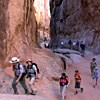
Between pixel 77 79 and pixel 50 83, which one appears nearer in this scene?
pixel 77 79

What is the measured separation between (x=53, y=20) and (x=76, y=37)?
14.0 m

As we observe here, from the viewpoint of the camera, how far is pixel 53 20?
49719mm

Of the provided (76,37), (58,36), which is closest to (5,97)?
(76,37)

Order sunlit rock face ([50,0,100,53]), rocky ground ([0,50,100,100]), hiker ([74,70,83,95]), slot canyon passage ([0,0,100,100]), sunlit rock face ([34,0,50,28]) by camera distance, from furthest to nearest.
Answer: sunlit rock face ([34,0,50,28]) → sunlit rock face ([50,0,100,53]) → hiker ([74,70,83,95]) → slot canyon passage ([0,0,100,100]) → rocky ground ([0,50,100,100])

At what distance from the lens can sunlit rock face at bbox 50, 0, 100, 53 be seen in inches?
1320

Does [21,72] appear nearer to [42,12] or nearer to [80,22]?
[80,22]

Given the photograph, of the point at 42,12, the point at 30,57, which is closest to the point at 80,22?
the point at 30,57

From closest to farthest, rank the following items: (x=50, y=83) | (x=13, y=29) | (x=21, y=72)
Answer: (x=21, y=72) < (x=50, y=83) < (x=13, y=29)

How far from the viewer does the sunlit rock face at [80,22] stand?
33531 millimetres

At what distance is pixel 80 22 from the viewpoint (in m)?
36.9

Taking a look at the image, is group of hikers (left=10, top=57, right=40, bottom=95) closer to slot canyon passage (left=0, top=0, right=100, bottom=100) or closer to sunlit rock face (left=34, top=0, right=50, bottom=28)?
slot canyon passage (left=0, top=0, right=100, bottom=100)

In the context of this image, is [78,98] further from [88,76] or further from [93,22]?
[93,22]

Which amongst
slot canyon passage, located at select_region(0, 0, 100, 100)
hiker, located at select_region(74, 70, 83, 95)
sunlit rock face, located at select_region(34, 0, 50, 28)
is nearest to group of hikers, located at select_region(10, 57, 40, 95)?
slot canyon passage, located at select_region(0, 0, 100, 100)

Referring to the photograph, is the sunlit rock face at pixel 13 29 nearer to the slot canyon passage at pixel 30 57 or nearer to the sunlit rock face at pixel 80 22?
the slot canyon passage at pixel 30 57
